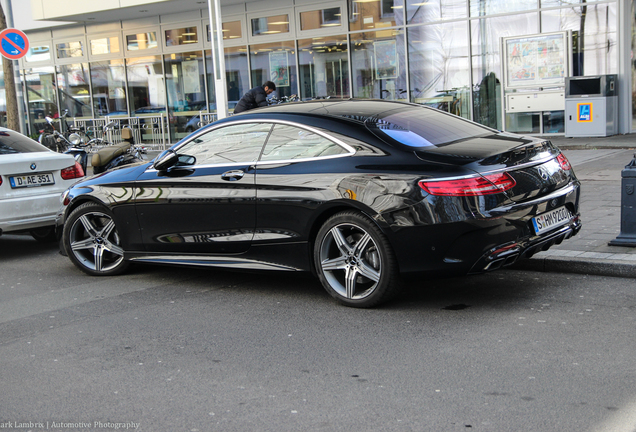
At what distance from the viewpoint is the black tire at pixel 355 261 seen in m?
5.09

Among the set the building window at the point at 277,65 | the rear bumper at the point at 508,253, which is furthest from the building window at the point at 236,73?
the rear bumper at the point at 508,253

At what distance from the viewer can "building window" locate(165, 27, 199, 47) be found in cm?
2381

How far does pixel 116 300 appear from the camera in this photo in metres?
6.05

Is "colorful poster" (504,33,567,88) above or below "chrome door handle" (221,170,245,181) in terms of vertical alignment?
above

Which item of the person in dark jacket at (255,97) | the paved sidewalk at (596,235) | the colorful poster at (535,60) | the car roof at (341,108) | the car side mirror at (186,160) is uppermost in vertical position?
the colorful poster at (535,60)

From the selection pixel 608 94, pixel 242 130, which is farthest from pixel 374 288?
pixel 608 94

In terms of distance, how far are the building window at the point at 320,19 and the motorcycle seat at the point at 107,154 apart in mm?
11469

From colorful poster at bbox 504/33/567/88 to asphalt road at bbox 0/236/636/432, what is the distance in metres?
12.2

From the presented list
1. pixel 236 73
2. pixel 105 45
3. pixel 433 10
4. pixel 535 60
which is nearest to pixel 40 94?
pixel 105 45

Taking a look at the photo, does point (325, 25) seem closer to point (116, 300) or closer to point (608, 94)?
point (608, 94)

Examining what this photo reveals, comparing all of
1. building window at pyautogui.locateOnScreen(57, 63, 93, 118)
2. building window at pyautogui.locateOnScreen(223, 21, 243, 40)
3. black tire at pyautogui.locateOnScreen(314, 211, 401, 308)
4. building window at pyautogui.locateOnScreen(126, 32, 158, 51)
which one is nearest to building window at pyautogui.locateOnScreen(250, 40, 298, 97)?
building window at pyautogui.locateOnScreen(223, 21, 243, 40)

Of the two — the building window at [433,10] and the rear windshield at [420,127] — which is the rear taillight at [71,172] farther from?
the building window at [433,10]

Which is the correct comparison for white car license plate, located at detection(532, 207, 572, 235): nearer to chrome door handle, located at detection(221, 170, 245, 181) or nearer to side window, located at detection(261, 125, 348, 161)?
side window, located at detection(261, 125, 348, 161)

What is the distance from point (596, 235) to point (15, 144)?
6729mm
